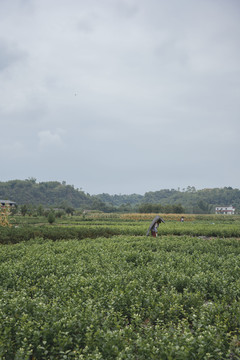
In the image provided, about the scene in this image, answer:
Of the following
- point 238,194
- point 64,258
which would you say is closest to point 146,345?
point 64,258

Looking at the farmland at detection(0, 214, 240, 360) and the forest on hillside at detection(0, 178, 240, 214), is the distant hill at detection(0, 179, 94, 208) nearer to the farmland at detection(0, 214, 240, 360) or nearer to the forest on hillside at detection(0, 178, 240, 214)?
the forest on hillside at detection(0, 178, 240, 214)

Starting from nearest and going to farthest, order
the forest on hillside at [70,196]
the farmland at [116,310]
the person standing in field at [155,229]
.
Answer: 1. the farmland at [116,310]
2. the person standing in field at [155,229]
3. the forest on hillside at [70,196]

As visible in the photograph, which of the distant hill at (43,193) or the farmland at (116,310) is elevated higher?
the distant hill at (43,193)

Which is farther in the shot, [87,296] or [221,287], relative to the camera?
[221,287]

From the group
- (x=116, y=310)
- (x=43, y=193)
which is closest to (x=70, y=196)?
(x=43, y=193)

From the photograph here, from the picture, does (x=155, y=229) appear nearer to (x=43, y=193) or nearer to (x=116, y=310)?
(x=116, y=310)

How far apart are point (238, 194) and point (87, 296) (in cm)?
11946

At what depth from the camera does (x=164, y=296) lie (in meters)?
5.34

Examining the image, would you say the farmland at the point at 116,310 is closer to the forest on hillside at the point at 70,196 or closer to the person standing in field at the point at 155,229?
the person standing in field at the point at 155,229

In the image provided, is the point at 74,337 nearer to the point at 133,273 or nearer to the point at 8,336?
the point at 8,336

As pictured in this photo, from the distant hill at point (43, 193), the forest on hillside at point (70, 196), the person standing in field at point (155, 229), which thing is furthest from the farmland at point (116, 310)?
the distant hill at point (43, 193)

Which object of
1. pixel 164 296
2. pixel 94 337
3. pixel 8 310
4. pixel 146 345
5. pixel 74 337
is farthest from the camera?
pixel 164 296

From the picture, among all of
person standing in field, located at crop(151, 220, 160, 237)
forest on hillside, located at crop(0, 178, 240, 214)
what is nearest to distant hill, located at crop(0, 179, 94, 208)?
forest on hillside, located at crop(0, 178, 240, 214)

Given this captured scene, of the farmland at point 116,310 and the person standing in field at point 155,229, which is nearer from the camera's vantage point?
the farmland at point 116,310
